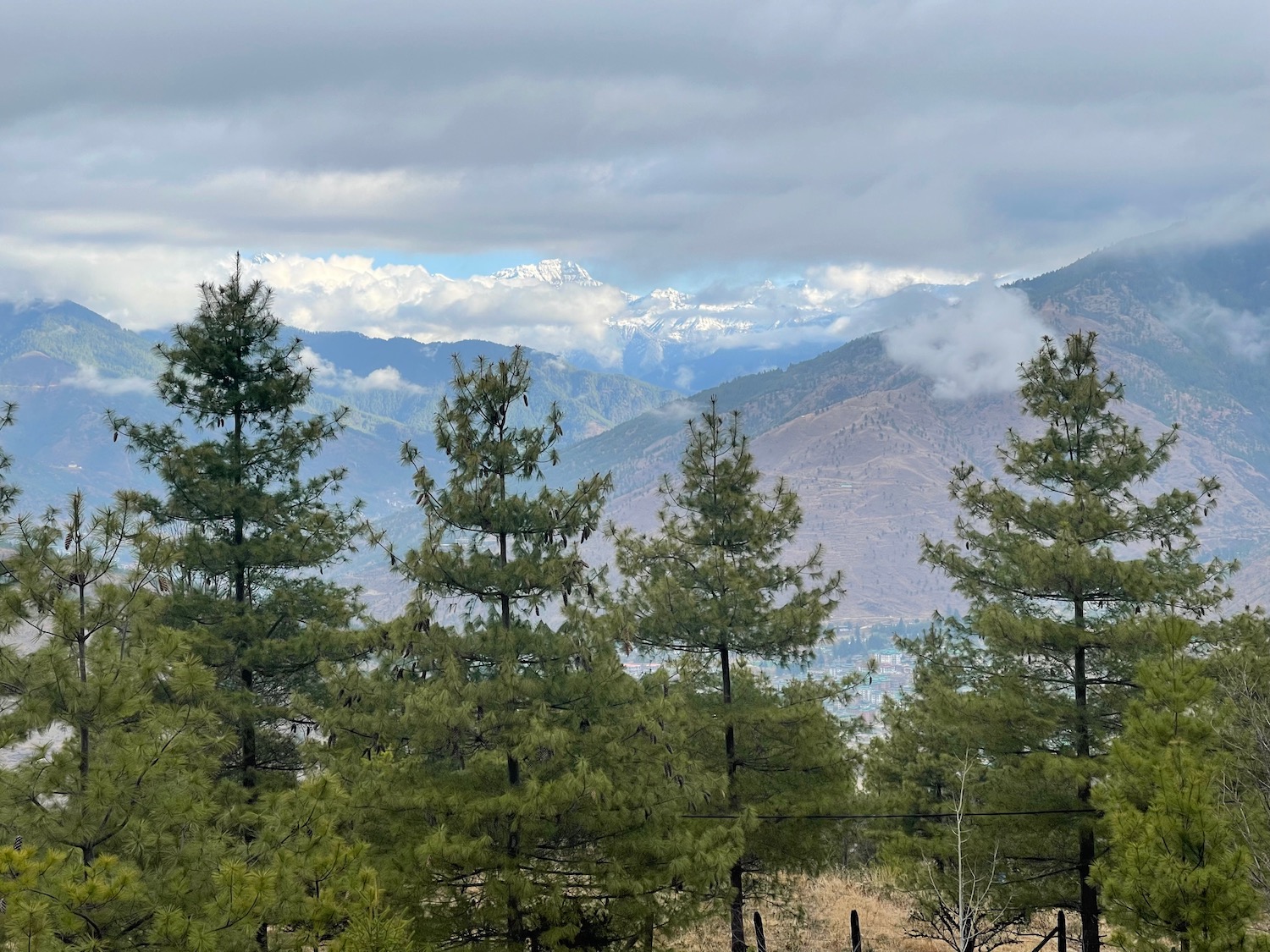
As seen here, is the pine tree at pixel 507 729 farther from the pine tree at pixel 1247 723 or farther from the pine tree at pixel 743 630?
the pine tree at pixel 1247 723

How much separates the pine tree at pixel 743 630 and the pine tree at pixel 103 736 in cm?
1012

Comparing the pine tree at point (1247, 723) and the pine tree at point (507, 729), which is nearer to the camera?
the pine tree at point (1247, 723)

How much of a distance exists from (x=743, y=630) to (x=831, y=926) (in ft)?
27.1

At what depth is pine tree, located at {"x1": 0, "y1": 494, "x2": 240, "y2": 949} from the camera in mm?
10445

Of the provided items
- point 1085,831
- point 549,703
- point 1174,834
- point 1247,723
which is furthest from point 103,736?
point 1247,723

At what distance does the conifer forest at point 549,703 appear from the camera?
36.1ft

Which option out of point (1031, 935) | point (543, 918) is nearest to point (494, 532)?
point (543, 918)

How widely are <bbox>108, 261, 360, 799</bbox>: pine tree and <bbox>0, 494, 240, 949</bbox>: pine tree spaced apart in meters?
7.76

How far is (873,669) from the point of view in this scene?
70.7ft

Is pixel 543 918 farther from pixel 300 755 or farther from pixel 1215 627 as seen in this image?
pixel 1215 627

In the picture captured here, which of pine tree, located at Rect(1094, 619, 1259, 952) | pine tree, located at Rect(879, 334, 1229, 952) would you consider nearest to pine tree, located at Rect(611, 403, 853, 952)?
pine tree, located at Rect(879, 334, 1229, 952)

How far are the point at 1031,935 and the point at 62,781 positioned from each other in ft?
71.7

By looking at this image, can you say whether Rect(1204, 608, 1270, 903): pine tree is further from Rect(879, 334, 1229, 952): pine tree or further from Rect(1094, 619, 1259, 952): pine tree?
Rect(879, 334, 1229, 952): pine tree

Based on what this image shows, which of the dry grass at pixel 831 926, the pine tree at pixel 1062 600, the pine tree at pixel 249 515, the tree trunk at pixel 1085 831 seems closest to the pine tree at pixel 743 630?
the dry grass at pixel 831 926
